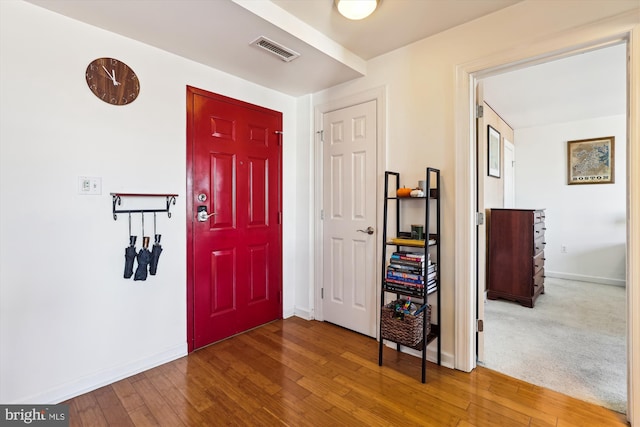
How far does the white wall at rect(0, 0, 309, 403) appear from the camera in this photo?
66.8 inches

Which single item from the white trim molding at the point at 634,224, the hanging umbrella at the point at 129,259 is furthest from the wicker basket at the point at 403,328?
the hanging umbrella at the point at 129,259

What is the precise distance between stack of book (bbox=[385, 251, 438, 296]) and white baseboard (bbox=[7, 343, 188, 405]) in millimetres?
1717

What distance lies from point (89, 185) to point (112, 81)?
0.72 m

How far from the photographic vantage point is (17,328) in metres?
1.71

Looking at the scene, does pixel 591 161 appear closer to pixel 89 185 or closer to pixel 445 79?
pixel 445 79

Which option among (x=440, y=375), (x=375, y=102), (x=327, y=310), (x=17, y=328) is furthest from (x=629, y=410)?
(x=17, y=328)

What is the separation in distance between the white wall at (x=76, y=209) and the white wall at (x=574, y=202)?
5.20 m

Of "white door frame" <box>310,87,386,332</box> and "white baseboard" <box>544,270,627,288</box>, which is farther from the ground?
"white door frame" <box>310,87,386,332</box>

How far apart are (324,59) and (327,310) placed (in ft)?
7.41

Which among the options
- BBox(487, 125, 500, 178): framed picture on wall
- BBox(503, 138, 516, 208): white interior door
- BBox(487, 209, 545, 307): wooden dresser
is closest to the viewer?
BBox(487, 209, 545, 307): wooden dresser

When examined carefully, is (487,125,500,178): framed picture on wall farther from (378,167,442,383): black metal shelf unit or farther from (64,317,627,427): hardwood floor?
(64,317,627,427): hardwood floor

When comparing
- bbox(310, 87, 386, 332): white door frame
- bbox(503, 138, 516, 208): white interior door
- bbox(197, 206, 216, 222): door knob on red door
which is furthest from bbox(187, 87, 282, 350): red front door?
bbox(503, 138, 516, 208): white interior door

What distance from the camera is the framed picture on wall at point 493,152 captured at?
391cm

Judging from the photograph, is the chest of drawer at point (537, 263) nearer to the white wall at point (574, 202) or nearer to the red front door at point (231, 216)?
the white wall at point (574, 202)
